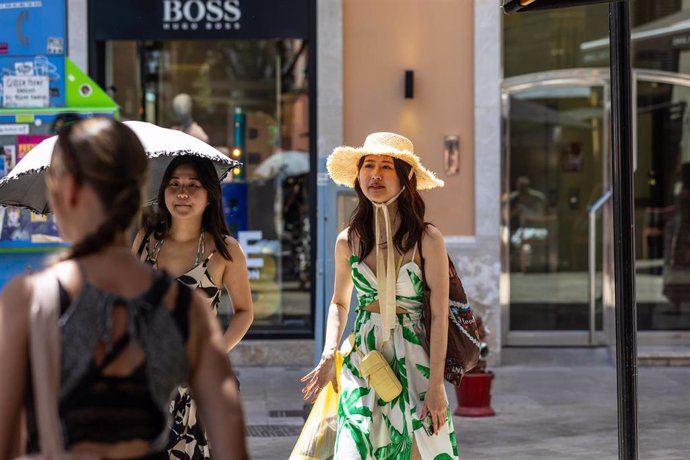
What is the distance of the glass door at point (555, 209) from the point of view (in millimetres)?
12523

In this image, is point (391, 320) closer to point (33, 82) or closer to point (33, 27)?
point (33, 82)

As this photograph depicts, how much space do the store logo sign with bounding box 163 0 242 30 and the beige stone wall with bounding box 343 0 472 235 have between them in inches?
40.7

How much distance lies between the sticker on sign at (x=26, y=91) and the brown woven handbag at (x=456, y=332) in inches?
211

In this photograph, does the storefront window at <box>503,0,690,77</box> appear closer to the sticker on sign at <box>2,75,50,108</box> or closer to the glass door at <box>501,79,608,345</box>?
the glass door at <box>501,79,608,345</box>

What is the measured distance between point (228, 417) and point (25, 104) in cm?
797

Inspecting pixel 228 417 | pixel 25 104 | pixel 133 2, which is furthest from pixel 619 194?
pixel 133 2

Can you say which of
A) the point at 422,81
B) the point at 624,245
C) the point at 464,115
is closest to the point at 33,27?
the point at 422,81

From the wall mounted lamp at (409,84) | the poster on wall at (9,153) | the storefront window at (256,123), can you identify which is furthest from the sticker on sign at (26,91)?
the wall mounted lamp at (409,84)

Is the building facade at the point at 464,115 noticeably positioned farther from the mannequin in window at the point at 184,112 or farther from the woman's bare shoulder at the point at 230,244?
the woman's bare shoulder at the point at 230,244

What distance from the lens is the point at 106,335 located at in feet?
7.80

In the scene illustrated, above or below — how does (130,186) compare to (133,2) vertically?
below

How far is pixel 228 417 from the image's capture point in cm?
248

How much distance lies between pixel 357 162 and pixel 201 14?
19.6 feet

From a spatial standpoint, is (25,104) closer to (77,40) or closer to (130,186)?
(77,40)
